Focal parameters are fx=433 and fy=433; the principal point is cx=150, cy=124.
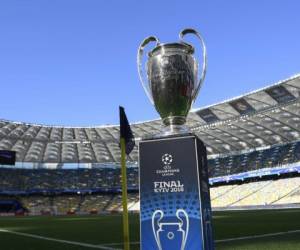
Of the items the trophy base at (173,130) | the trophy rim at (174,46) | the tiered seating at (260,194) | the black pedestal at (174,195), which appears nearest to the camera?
the black pedestal at (174,195)

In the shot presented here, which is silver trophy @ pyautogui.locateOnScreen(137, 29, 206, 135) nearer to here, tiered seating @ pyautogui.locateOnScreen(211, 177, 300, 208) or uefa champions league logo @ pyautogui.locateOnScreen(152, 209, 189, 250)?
uefa champions league logo @ pyautogui.locateOnScreen(152, 209, 189, 250)

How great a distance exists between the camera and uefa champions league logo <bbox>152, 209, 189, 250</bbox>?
6.26 meters

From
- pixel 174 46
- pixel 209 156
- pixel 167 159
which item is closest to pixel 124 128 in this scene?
pixel 167 159

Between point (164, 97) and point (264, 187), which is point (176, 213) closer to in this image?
point (164, 97)

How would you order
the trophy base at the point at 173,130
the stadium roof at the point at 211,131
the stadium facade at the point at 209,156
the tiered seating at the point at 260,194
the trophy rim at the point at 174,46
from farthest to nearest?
the stadium facade at the point at 209,156, the tiered seating at the point at 260,194, the stadium roof at the point at 211,131, the trophy base at the point at 173,130, the trophy rim at the point at 174,46

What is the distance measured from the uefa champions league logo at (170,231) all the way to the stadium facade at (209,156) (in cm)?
5020

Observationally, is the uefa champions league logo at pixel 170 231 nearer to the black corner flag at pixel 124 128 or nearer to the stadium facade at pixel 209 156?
the black corner flag at pixel 124 128

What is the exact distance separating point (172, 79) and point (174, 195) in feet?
5.76

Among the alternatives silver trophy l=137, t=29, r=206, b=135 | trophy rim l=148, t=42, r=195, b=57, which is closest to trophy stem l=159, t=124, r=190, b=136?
silver trophy l=137, t=29, r=206, b=135

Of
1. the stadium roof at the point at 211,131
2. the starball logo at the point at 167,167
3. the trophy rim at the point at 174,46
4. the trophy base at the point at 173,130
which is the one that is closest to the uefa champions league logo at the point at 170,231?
the starball logo at the point at 167,167

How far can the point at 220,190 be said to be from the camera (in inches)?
3182

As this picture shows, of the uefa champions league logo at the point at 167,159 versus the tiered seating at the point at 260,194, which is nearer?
the uefa champions league logo at the point at 167,159

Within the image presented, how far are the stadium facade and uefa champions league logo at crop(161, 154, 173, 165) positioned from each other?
4996 centimetres

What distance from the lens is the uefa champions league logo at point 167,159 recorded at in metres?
6.51
